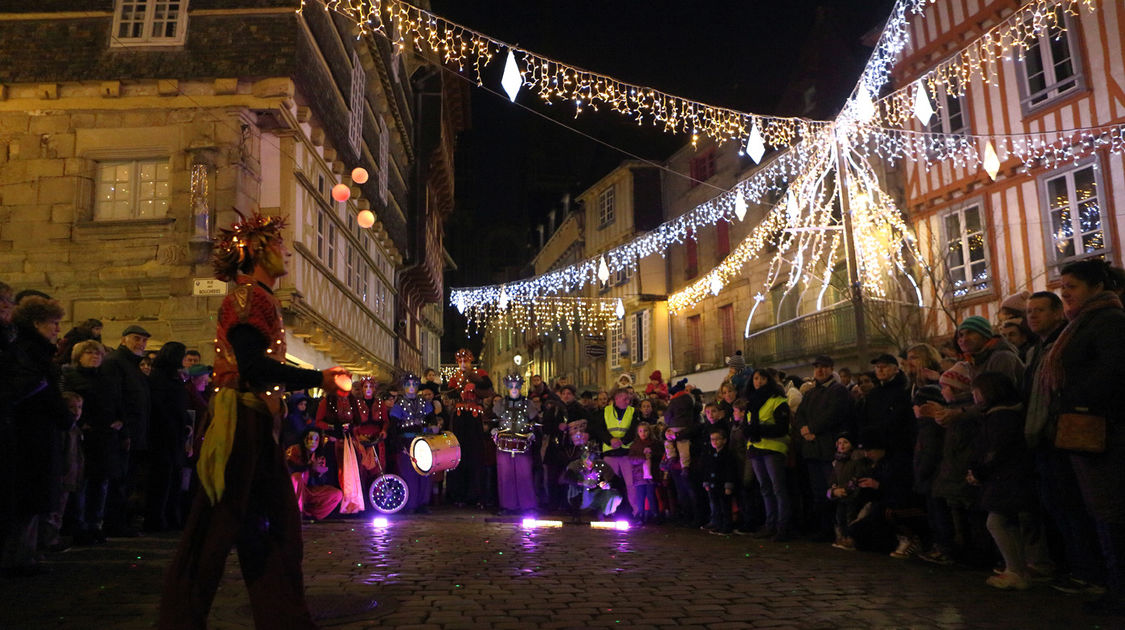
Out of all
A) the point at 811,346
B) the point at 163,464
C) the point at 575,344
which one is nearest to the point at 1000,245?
the point at 811,346

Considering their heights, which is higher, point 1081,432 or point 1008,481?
point 1081,432

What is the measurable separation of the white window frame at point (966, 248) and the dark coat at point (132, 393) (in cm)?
1652

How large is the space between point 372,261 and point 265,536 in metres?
20.9

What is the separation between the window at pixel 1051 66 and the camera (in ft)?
54.4

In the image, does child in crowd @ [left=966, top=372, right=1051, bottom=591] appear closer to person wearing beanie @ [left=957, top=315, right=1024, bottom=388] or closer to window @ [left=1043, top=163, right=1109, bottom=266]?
person wearing beanie @ [left=957, top=315, right=1024, bottom=388]

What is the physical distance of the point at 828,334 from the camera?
81.9 ft

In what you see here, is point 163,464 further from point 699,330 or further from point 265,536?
point 699,330

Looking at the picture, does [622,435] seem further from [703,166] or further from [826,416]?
[703,166]

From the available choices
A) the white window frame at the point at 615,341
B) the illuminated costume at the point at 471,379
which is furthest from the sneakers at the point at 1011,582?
the white window frame at the point at 615,341

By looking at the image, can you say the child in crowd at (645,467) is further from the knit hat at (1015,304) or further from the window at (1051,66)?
the window at (1051,66)

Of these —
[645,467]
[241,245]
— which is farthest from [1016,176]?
[241,245]

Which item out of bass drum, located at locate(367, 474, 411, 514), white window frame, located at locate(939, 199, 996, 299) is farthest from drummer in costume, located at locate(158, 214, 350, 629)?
white window frame, located at locate(939, 199, 996, 299)

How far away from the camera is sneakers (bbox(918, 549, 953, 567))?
720cm

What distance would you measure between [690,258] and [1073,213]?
1875cm
